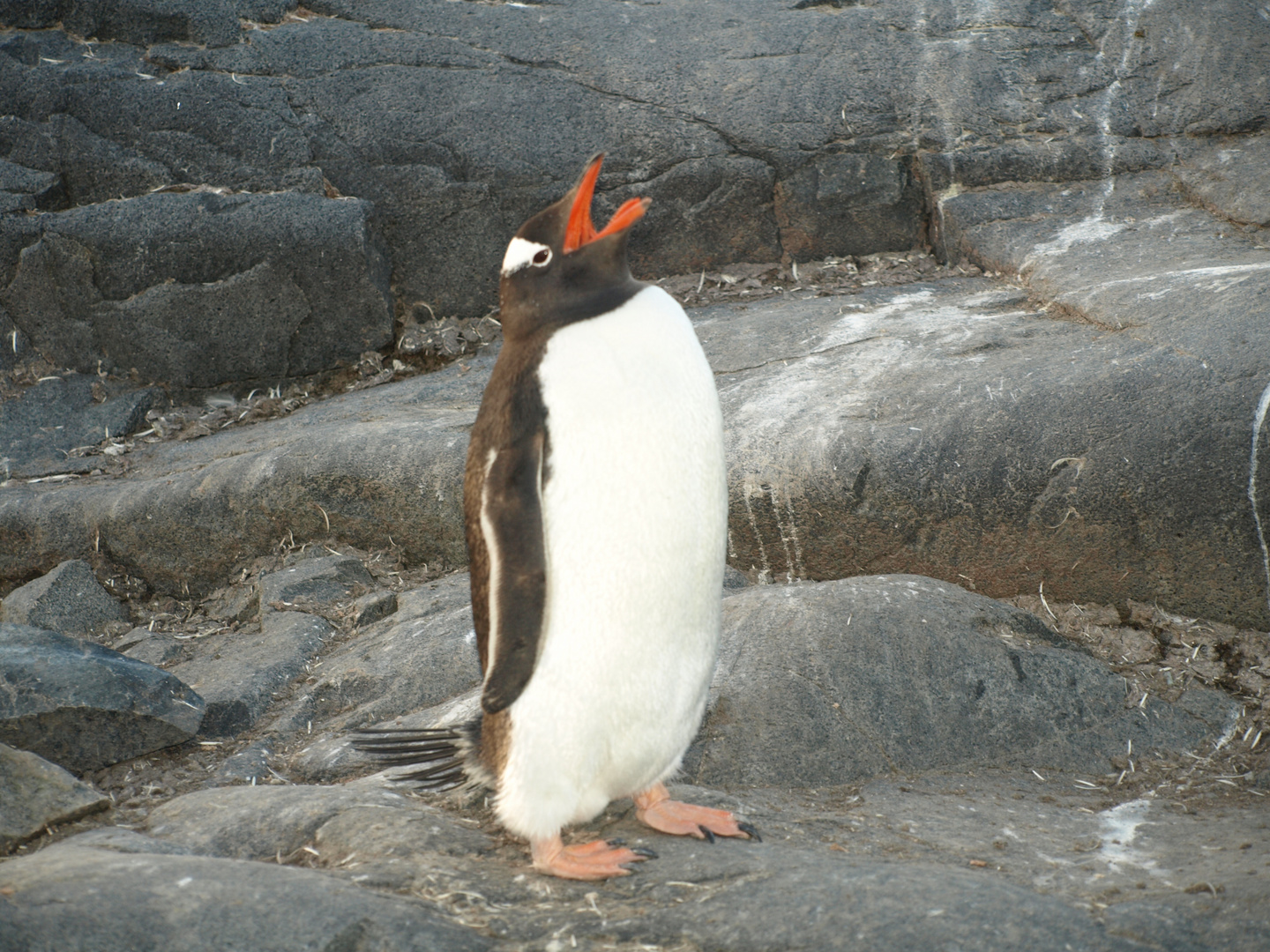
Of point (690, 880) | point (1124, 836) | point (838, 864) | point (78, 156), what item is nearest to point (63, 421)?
point (78, 156)

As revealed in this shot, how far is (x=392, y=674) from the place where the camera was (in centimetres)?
394

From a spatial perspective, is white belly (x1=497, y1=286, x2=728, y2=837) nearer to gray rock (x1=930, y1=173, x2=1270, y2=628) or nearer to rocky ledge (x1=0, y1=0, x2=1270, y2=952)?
rocky ledge (x1=0, y1=0, x2=1270, y2=952)

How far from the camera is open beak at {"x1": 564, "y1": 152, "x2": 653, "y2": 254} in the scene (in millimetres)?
2545

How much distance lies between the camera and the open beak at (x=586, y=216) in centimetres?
254

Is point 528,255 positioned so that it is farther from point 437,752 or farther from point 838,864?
point 838,864

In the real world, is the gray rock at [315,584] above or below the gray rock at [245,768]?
above

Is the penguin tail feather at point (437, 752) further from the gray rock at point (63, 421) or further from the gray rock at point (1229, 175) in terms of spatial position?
the gray rock at point (1229, 175)

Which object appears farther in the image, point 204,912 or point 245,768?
point 245,768

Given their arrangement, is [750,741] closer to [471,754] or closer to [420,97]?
[471,754]

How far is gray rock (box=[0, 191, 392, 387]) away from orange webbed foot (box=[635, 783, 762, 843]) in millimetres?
4376

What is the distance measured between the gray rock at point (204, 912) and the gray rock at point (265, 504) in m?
2.77

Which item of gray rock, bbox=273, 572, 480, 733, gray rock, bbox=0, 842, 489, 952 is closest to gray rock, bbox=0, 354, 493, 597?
A: gray rock, bbox=273, 572, 480, 733

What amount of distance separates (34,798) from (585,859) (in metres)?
1.48

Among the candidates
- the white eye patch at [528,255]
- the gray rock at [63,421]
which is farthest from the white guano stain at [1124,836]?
the gray rock at [63,421]
